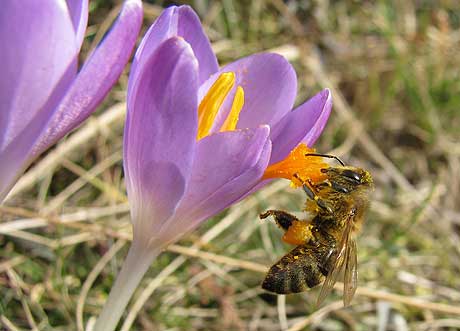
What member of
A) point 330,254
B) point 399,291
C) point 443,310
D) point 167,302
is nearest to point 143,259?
point 330,254

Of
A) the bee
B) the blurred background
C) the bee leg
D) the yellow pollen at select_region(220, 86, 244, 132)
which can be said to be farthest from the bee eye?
the blurred background

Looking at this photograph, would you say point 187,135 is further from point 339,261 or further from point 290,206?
point 290,206

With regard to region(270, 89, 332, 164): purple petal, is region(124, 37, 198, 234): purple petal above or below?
above

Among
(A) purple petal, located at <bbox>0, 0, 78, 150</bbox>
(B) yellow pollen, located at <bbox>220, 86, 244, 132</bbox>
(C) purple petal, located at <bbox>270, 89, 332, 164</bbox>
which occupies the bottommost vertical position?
(C) purple petal, located at <bbox>270, 89, 332, 164</bbox>

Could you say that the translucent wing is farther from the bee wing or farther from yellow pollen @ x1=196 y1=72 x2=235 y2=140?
yellow pollen @ x1=196 y1=72 x2=235 y2=140

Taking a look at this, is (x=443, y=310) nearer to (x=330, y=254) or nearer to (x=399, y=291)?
(x=399, y=291)

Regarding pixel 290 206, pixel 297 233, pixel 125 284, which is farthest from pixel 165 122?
pixel 290 206
